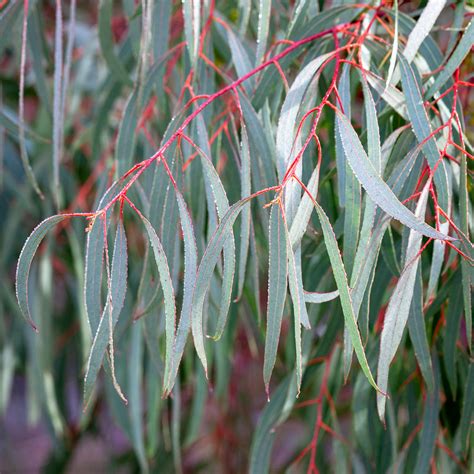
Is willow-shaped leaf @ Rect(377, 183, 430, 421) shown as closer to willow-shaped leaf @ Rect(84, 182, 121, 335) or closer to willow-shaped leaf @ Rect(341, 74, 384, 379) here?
willow-shaped leaf @ Rect(341, 74, 384, 379)

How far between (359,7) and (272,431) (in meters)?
0.48

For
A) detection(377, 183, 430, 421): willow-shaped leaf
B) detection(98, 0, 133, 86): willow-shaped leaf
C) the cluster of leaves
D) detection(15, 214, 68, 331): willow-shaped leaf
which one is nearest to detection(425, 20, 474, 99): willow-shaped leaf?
the cluster of leaves

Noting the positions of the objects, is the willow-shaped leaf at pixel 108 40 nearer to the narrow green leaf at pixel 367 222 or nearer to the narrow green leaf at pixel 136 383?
the narrow green leaf at pixel 136 383

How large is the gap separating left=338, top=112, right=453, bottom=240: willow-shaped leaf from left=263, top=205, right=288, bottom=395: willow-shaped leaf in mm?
65

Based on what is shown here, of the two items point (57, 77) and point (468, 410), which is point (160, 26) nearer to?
point (57, 77)

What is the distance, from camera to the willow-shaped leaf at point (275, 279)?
0.63 metres

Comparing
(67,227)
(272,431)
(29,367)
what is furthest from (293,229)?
(29,367)

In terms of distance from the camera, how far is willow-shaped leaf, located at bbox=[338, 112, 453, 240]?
600mm

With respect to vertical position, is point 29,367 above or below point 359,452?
above

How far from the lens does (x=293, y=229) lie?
2.19 feet

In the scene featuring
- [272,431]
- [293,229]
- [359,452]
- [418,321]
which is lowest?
[359,452]

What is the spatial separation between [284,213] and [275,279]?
2.3 inches

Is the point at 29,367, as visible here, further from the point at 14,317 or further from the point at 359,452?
the point at 359,452

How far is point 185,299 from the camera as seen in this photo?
0.64m
